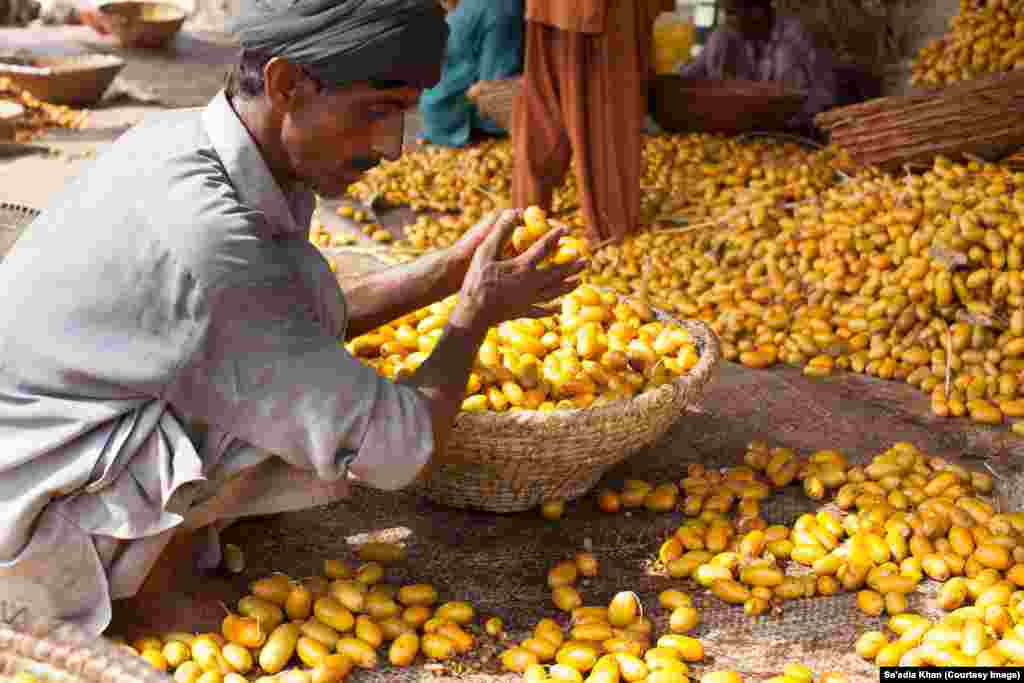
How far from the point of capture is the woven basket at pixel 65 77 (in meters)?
7.89

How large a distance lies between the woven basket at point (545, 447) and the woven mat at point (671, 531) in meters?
0.09

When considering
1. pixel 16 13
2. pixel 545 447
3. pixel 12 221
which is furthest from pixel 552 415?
pixel 16 13

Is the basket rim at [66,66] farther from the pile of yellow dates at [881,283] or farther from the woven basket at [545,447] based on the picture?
the woven basket at [545,447]

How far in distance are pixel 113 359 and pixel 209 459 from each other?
27 cm

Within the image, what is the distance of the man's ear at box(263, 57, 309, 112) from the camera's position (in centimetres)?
205

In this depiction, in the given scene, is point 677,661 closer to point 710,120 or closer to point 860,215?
point 860,215

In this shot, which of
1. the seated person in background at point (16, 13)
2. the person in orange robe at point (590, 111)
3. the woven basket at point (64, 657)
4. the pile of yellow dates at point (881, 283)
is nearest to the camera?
the woven basket at point (64, 657)

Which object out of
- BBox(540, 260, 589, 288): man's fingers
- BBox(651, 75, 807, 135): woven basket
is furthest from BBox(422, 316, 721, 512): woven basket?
BBox(651, 75, 807, 135): woven basket

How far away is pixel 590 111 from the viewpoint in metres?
5.06

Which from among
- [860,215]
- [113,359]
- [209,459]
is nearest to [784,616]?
[209,459]

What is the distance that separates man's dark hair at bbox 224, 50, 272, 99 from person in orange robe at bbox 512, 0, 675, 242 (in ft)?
9.33

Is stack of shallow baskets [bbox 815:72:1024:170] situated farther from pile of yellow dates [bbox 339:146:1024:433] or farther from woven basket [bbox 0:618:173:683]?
woven basket [bbox 0:618:173:683]

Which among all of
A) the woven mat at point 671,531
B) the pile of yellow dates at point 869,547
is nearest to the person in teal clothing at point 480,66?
the woven mat at point 671,531

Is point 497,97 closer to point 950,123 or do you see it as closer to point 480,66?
point 480,66
